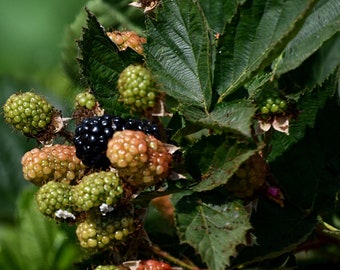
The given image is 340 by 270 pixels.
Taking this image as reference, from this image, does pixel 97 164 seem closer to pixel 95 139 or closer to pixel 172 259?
pixel 95 139

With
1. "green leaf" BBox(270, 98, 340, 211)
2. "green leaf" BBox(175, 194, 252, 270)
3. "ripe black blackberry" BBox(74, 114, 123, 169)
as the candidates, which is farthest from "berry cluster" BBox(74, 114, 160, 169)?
"green leaf" BBox(270, 98, 340, 211)

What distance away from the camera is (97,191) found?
1.22 meters

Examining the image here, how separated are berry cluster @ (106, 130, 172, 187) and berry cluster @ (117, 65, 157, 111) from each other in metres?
0.04

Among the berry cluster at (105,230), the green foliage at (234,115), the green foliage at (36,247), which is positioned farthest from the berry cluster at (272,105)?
the green foliage at (36,247)

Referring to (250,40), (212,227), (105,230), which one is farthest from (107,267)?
(250,40)

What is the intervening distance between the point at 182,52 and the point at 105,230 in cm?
31

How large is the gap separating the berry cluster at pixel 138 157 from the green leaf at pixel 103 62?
14 cm

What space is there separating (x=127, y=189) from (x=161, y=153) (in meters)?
0.07

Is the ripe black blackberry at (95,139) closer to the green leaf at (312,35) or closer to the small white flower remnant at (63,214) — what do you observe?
the small white flower remnant at (63,214)

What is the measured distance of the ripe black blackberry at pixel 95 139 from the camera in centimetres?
129

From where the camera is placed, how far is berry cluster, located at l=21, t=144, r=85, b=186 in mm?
1322

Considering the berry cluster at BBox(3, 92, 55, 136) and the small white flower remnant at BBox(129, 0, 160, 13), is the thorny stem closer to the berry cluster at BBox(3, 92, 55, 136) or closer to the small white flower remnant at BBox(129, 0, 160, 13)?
the berry cluster at BBox(3, 92, 55, 136)

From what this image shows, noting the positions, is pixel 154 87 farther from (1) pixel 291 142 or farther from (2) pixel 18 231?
(2) pixel 18 231

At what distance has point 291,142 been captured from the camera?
57.6 inches
